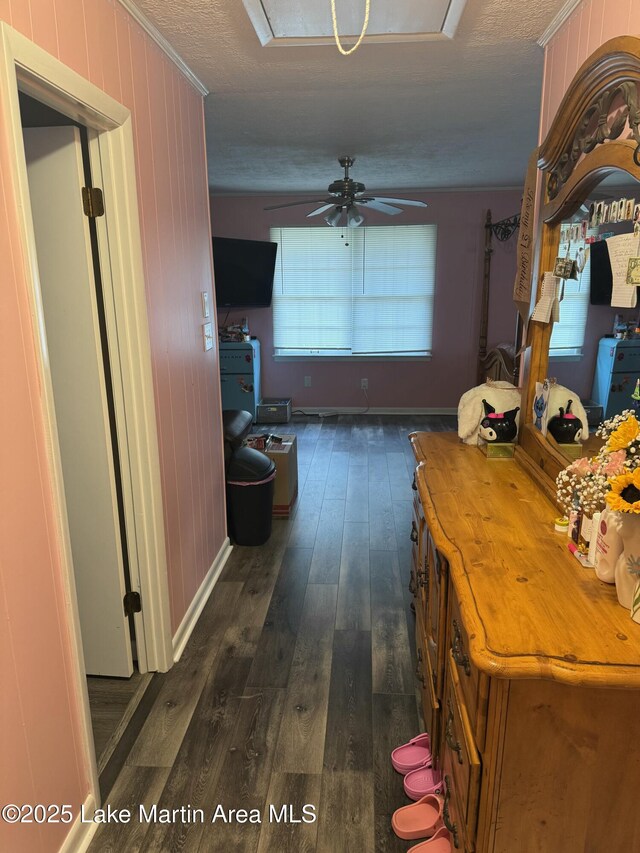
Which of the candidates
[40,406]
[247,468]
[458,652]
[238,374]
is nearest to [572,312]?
[458,652]

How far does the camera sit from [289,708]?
2088mm

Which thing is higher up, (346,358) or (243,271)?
(243,271)

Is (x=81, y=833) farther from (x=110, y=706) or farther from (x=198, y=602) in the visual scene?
(x=198, y=602)

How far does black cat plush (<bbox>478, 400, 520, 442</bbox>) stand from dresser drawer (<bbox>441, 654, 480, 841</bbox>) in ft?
2.97

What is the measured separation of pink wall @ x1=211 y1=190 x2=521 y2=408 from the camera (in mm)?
6051

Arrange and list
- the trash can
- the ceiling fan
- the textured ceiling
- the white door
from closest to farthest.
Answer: the white door < the textured ceiling < the trash can < the ceiling fan

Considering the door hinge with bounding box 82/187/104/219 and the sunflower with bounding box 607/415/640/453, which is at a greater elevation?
the door hinge with bounding box 82/187/104/219

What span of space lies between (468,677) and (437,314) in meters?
5.55

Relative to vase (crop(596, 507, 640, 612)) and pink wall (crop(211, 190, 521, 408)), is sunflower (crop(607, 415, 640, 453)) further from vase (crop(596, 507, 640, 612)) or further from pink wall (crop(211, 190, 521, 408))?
pink wall (crop(211, 190, 521, 408))

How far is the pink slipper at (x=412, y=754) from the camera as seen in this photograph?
1772mm

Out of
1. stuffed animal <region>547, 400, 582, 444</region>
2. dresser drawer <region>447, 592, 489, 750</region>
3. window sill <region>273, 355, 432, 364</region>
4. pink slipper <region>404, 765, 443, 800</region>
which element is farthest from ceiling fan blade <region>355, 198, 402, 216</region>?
pink slipper <region>404, 765, 443, 800</region>

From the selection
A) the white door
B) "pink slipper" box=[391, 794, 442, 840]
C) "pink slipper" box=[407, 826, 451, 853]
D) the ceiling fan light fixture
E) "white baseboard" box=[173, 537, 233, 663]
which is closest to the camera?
"pink slipper" box=[407, 826, 451, 853]

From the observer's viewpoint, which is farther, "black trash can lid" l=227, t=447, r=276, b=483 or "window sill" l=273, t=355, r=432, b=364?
"window sill" l=273, t=355, r=432, b=364

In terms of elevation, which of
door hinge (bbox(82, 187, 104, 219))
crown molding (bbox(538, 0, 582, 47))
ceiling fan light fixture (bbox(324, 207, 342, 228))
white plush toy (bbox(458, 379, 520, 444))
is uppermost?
crown molding (bbox(538, 0, 582, 47))
